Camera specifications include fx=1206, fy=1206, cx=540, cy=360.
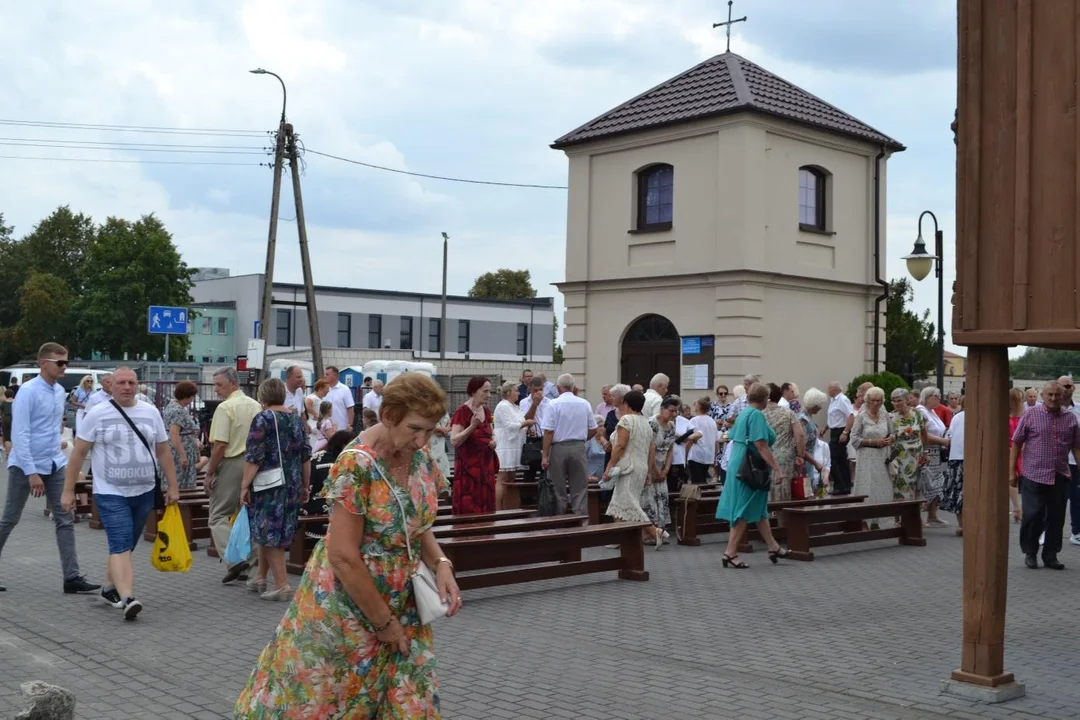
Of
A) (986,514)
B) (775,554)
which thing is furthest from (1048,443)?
(986,514)

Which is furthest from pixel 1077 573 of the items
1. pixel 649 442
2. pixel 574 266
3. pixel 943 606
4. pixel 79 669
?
pixel 574 266

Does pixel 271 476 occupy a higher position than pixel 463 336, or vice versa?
pixel 463 336

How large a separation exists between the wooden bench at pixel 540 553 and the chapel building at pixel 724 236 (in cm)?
1313

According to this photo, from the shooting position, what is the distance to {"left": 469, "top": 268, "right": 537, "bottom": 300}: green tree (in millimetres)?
86812

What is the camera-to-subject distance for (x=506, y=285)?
86812mm

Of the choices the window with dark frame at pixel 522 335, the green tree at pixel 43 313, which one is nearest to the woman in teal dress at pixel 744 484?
the green tree at pixel 43 313

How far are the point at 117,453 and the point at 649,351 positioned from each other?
1812 cm

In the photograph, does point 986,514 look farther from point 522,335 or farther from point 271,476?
point 522,335

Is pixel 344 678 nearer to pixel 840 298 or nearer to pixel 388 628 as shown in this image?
pixel 388 628

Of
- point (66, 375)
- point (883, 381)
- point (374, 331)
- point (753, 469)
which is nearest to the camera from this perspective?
point (753, 469)

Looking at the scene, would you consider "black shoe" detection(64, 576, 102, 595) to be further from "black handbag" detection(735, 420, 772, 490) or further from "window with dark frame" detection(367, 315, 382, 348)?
"window with dark frame" detection(367, 315, 382, 348)

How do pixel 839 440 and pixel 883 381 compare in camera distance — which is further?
pixel 883 381

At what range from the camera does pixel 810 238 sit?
1028 inches

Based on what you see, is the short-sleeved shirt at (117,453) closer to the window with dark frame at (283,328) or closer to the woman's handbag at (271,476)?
the woman's handbag at (271,476)
